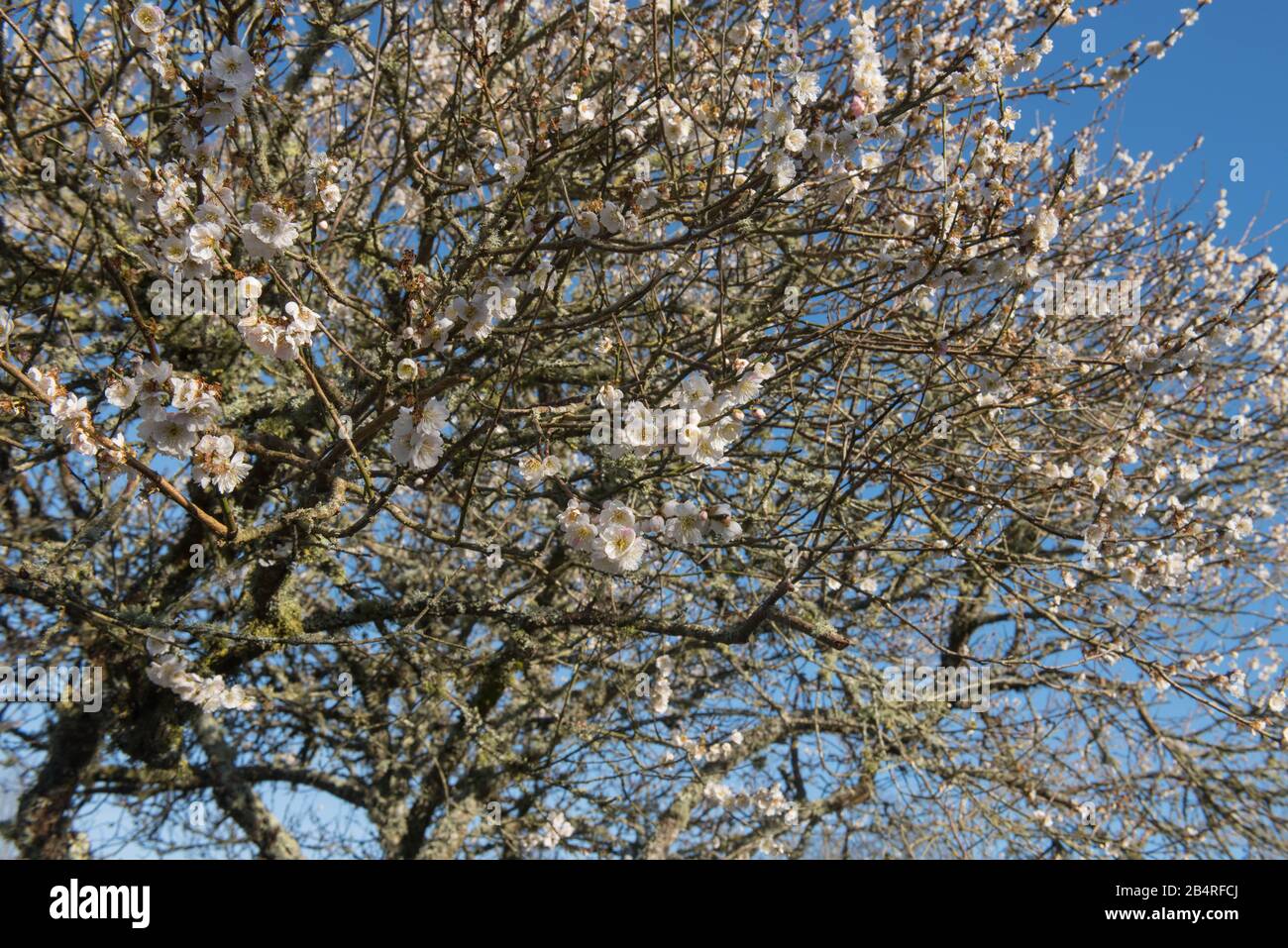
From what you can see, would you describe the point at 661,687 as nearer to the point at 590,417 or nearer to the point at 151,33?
the point at 590,417

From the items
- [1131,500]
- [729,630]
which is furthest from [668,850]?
[1131,500]

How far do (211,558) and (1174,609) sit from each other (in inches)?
246

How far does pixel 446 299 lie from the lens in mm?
2721

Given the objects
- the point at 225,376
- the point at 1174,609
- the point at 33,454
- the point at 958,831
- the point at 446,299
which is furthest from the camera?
the point at 1174,609

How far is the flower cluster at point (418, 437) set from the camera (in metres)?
2.57

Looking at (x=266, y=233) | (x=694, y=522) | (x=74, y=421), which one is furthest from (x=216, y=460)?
(x=694, y=522)

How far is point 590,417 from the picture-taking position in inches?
126

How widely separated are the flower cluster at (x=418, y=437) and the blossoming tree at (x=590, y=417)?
0.02 m

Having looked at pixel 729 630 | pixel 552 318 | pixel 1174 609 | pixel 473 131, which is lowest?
pixel 729 630

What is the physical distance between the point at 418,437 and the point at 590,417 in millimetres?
778

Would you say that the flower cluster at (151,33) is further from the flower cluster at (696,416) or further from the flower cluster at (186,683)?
the flower cluster at (186,683)

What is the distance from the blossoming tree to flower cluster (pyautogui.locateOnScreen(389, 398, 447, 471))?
22mm
